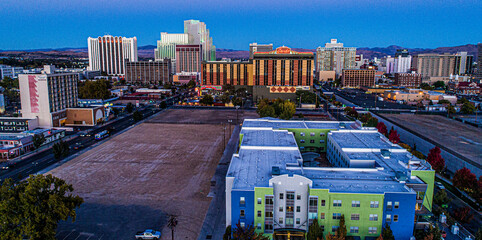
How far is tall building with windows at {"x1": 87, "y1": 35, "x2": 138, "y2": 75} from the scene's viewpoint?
6535 inches

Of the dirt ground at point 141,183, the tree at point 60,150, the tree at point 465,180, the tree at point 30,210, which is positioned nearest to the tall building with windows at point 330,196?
the dirt ground at point 141,183

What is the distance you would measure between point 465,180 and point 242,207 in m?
21.4

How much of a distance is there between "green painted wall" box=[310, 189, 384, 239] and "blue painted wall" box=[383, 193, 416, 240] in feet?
1.92

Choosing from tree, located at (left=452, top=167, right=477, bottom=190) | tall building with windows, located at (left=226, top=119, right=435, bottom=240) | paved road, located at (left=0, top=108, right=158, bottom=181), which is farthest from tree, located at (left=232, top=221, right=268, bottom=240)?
paved road, located at (left=0, top=108, right=158, bottom=181)

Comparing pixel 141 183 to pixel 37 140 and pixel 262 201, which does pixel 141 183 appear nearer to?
pixel 262 201

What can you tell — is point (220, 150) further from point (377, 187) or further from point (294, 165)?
point (377, 187)

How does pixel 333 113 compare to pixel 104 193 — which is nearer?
pixel 104 193

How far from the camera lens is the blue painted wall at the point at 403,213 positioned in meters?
20.2

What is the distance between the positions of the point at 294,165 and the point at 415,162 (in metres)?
9.39

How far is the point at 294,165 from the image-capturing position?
2586 centimetres

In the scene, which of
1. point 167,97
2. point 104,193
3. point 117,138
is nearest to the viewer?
point 104,193

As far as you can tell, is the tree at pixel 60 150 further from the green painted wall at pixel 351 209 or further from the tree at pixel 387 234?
the tree at pixel 387 234

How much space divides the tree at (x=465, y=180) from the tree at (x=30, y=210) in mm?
32068

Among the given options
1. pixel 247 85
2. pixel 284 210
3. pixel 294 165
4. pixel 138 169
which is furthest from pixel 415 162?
pixel 247 85
